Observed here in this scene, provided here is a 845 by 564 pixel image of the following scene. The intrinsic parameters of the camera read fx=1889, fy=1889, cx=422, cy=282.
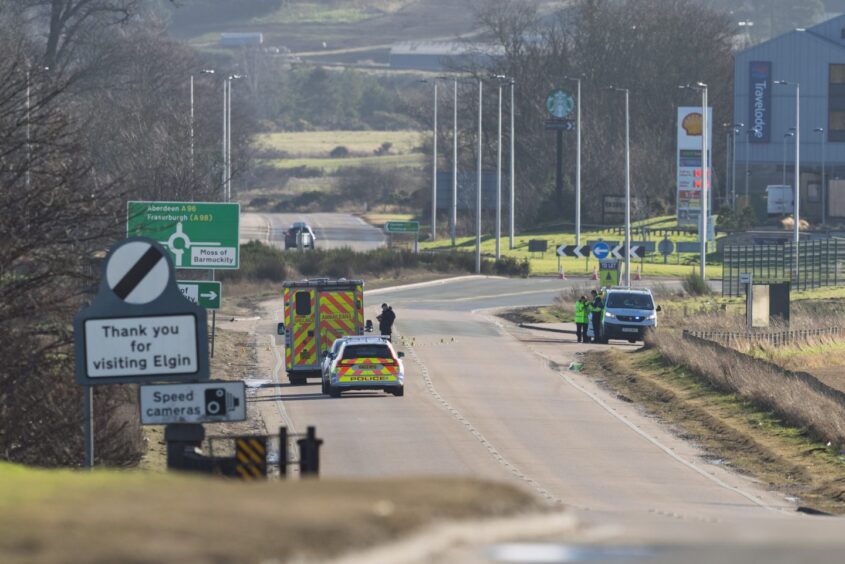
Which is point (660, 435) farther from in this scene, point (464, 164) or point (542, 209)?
point (464, 164)

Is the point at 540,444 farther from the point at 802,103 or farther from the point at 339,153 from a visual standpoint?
the point at 339,153

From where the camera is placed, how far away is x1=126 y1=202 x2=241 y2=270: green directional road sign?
40.7 meters

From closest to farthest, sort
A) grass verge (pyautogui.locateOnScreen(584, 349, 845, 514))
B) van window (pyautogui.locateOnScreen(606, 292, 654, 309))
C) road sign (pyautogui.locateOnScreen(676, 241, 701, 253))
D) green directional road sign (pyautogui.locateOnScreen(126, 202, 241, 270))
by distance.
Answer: grass verge (pyautogui.locateOnScreen(584, 349, 845, 514)), green directional road sign (pyautogui.locateOnScreen(126, 202, 241, 270)), van window (pyautogui.locateOnScreen(606, 292, 654, 309)), road sign (pyautogui.locateOnScreen(676, 241, 701, 253))

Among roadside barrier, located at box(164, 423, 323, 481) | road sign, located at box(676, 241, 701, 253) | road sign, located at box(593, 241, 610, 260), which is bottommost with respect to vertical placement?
road sign, located at box(676, 241, 701, 253)

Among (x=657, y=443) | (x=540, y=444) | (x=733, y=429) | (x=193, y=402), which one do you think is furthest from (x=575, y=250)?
(x=193, y=402)

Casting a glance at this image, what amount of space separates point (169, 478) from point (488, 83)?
114 m

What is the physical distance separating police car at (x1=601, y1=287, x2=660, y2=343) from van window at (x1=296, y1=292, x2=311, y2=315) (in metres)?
14.5

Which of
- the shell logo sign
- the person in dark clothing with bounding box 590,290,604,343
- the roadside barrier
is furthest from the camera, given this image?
the shell logo sign

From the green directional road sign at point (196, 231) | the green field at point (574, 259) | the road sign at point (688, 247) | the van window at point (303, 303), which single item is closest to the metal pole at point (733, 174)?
the green field at point (574, 259)

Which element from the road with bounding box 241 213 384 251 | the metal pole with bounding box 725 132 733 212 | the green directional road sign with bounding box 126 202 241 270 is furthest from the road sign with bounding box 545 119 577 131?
the green directional road sign with bounding box 126 202 241 270

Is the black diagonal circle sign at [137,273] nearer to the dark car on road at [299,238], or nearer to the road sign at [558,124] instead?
the dark car on road at [299,238]

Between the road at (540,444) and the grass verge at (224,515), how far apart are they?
A: 587 millimetres

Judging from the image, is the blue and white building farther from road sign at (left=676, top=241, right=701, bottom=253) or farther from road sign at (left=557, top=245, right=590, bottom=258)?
road sign at (left=557, top=245, right=590, bottom=258)

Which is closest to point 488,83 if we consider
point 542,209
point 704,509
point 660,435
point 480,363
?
point 542,209
